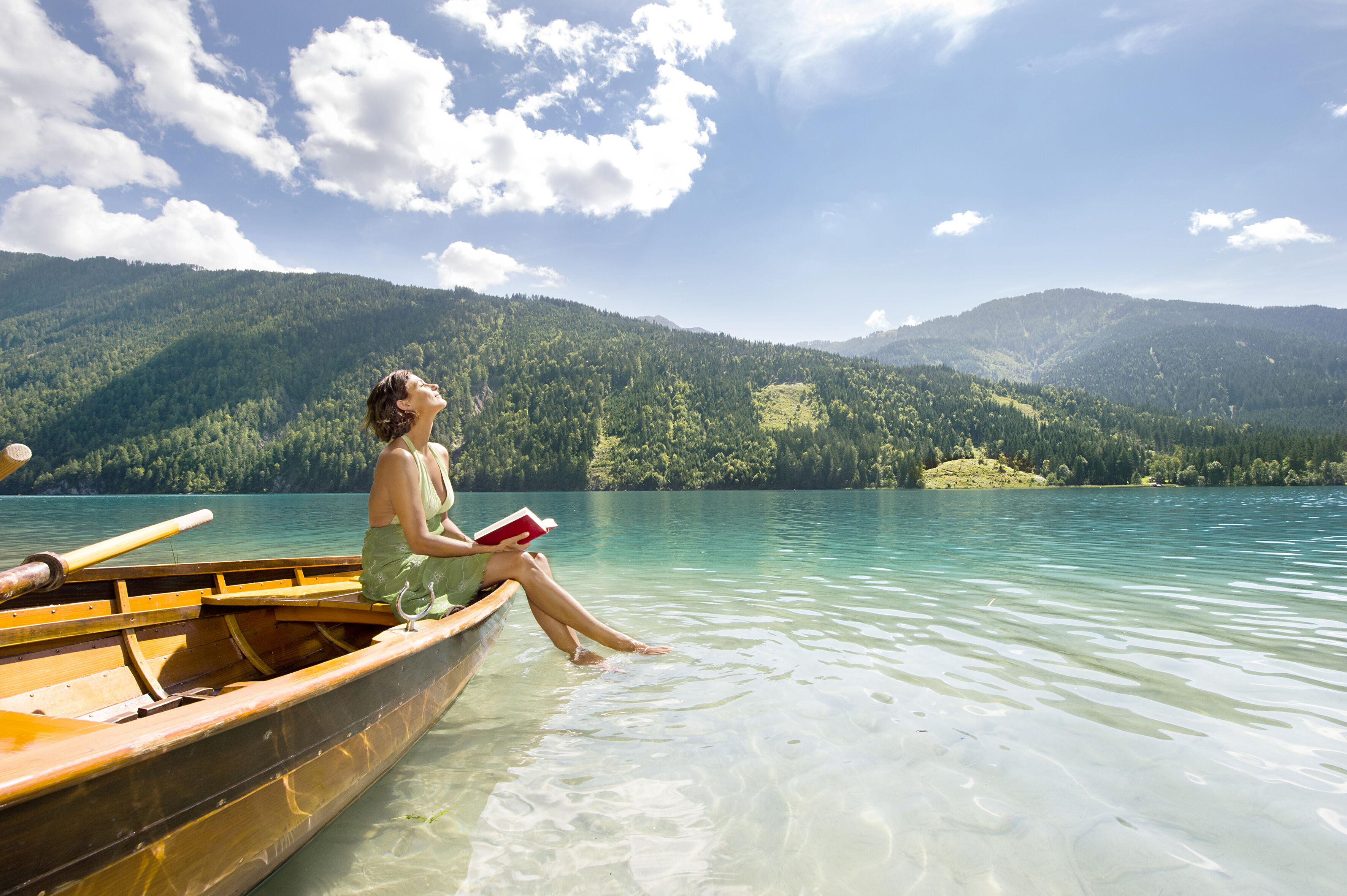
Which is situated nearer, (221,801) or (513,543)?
(221,801)

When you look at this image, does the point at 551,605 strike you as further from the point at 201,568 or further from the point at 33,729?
the point at 33,729

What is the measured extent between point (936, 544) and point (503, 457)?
6219 inches

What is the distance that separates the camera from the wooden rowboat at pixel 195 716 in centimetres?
227

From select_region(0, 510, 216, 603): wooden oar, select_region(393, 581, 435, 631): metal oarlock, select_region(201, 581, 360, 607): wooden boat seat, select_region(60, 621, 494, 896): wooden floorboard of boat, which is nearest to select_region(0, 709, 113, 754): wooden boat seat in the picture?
select_region(60, 621, 494, 896): wooden floorboard of boat

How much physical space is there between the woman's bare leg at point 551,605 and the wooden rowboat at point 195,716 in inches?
14.9

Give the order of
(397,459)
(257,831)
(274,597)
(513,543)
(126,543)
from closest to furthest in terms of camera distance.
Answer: (257,831), (126,543), (397,459), (274,597), (513,543)

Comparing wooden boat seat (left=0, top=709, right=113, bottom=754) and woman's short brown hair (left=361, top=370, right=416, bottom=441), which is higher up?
woman's short brown hair (left=361, top=370, right=416, bottom=441)

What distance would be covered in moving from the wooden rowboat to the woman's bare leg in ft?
1.24

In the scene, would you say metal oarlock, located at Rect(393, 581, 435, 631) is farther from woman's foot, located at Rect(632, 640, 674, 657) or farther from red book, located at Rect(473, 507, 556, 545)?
woman's foot, located at Rect(632, 640, 674, 657)

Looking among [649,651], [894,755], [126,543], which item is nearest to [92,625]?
[126,543]

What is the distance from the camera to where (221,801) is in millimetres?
2945

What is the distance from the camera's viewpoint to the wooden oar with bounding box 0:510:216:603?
12.0 ft

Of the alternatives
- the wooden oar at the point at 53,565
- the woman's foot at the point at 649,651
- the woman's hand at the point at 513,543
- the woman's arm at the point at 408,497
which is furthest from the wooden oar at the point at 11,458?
the woman's foot at the point at 649,651

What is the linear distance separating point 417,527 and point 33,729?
3.20 meters
